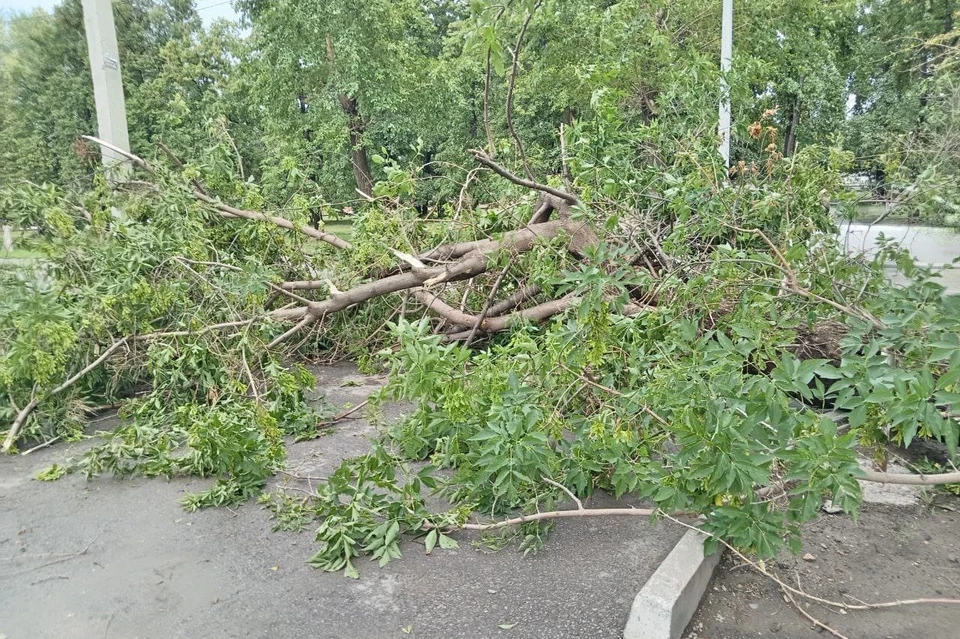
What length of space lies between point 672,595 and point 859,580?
1003mm

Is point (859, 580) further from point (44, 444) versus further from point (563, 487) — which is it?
point (44, 444)

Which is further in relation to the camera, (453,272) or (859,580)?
(453,272)

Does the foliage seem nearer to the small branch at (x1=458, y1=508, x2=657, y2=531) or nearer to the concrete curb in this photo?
the small branch at (x1=458, y1=508, x2=657, y2=531)

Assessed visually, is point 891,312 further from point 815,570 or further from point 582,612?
point 582,612

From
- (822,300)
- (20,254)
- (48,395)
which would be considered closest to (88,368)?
(48,395)

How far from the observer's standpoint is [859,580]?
299 cm

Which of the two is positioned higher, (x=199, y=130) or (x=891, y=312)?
(x=199, y=130)

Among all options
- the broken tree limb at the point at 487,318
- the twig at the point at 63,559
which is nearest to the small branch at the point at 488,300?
the broken tree limb at the point at 487,318

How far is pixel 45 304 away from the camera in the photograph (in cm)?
445

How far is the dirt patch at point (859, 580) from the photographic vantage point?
2.66 metres

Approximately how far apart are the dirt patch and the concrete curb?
0.08m

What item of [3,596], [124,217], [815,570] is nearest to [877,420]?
[815,570]

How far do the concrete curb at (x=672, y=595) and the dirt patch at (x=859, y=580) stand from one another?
0.08 metres

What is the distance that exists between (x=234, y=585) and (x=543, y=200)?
3.96 metres
